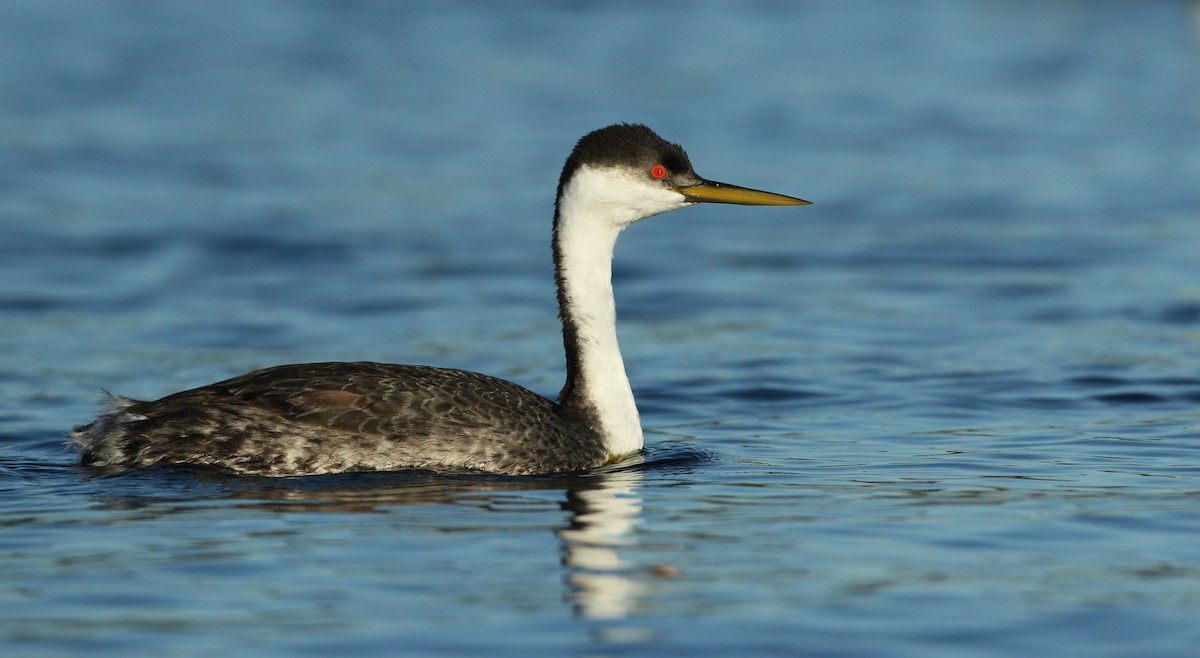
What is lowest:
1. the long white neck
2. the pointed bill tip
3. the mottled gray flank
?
the mottled gray flank

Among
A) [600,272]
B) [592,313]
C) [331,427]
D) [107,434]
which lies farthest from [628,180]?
[107,434]

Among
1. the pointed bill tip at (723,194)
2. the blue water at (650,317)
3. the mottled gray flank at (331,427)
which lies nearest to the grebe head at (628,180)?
the pointed bill tip at (723,194)

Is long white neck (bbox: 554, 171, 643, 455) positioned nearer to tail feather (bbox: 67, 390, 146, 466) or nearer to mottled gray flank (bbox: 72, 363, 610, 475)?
mottled gray flank (bbox: 72, 363, 610, 475)

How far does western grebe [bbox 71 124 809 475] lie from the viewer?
1016 cm

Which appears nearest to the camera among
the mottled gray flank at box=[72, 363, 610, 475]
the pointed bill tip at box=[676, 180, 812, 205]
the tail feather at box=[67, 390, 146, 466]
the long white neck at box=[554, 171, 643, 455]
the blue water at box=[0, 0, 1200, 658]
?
the blue water at box=[0, 0, 1200, 658]

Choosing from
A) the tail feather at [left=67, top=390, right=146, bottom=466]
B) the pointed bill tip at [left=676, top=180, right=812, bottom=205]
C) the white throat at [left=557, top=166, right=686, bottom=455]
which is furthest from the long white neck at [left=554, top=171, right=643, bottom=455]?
the tail feather at [left=67, top=390, right=146, bottom=466]

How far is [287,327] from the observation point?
15.9m

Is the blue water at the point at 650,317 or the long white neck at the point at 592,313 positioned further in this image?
the long white neck at the point at 592,313

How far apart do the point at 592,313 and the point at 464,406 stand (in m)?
1.12

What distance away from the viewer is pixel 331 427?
10203 millimetres

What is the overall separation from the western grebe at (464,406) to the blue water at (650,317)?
21cm

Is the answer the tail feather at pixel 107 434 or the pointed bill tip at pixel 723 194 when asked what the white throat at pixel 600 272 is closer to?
the pointed bill tip at pixel 723 194

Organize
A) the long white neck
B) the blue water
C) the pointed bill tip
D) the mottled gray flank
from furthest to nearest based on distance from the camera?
the pointed bill tip
the long white neck
the mottled gray flank
the blue water

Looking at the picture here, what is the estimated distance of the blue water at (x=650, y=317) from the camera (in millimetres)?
7859
